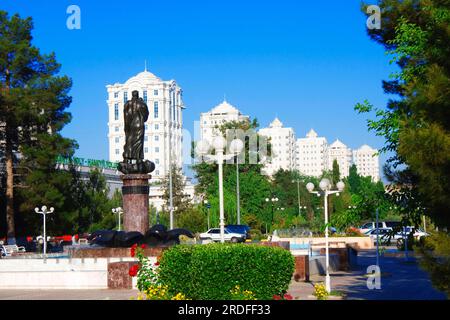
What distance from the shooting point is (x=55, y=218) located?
44656mm

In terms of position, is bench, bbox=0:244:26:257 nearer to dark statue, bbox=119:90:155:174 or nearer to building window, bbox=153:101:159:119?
dark statue, bbox=119:90:155:174

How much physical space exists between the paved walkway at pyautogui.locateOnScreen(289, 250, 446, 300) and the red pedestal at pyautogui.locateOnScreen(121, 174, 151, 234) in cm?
631

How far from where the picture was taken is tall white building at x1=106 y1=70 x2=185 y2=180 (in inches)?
5556

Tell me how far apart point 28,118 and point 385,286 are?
2950 centimetres

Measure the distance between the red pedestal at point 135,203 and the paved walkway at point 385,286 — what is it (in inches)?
248

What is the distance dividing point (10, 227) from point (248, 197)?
26.5m

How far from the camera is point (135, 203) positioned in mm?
24891

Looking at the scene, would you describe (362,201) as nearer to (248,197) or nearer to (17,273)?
(17,273)

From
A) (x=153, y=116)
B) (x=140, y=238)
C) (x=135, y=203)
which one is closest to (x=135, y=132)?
(x=135, y=203)

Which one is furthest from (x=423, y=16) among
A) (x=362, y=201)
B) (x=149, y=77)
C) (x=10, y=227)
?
(x=149, y=77)

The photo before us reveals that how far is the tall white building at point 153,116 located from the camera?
14112 cm

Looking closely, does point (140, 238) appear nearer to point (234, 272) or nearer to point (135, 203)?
point (135, 203)

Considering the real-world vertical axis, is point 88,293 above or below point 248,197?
below

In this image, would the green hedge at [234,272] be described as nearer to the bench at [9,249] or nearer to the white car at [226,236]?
the bench at [9,249]
